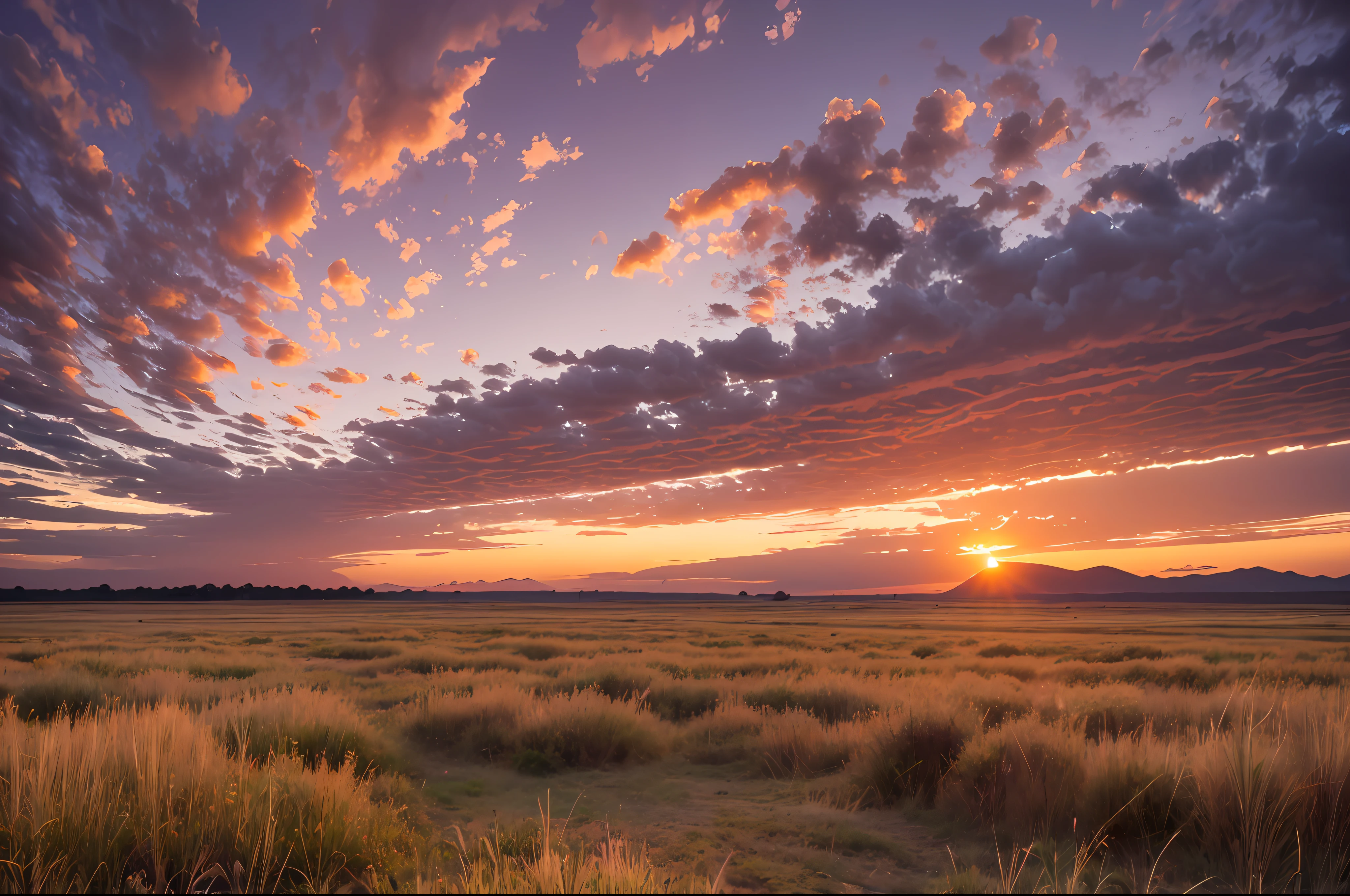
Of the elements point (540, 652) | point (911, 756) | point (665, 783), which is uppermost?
point (911, 756)

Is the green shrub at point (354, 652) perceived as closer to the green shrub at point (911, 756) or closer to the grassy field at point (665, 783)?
the grassy field at point (665, 783)

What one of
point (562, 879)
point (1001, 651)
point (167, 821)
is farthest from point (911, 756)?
point (1001, 651)

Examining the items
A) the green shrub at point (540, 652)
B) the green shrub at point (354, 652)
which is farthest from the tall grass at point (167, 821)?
the green shrub at point (354, 652)

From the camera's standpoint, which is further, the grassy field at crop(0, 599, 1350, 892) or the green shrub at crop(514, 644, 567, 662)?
the green shrub at crop(514, 644, 567, 662)

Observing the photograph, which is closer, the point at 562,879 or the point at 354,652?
the point at 562,879

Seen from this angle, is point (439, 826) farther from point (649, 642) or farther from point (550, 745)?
point (649, 642)

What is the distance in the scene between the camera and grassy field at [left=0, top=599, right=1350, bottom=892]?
14.6 ft

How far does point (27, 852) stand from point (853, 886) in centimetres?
618

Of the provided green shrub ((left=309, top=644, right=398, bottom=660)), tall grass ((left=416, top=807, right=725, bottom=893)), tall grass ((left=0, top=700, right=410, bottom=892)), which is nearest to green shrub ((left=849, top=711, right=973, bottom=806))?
tall grass ((left=416, top=807, right=725, bottom=893))

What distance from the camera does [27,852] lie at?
13.7ft

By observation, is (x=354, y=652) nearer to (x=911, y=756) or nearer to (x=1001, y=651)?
(x=911, y=756)

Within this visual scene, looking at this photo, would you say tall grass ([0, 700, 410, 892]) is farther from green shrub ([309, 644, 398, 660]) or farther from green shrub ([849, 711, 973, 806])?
green shrub ([309, 644, 398, 660])

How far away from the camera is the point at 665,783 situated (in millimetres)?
8891

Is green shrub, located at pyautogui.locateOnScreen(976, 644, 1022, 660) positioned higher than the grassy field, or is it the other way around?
the grassy field
